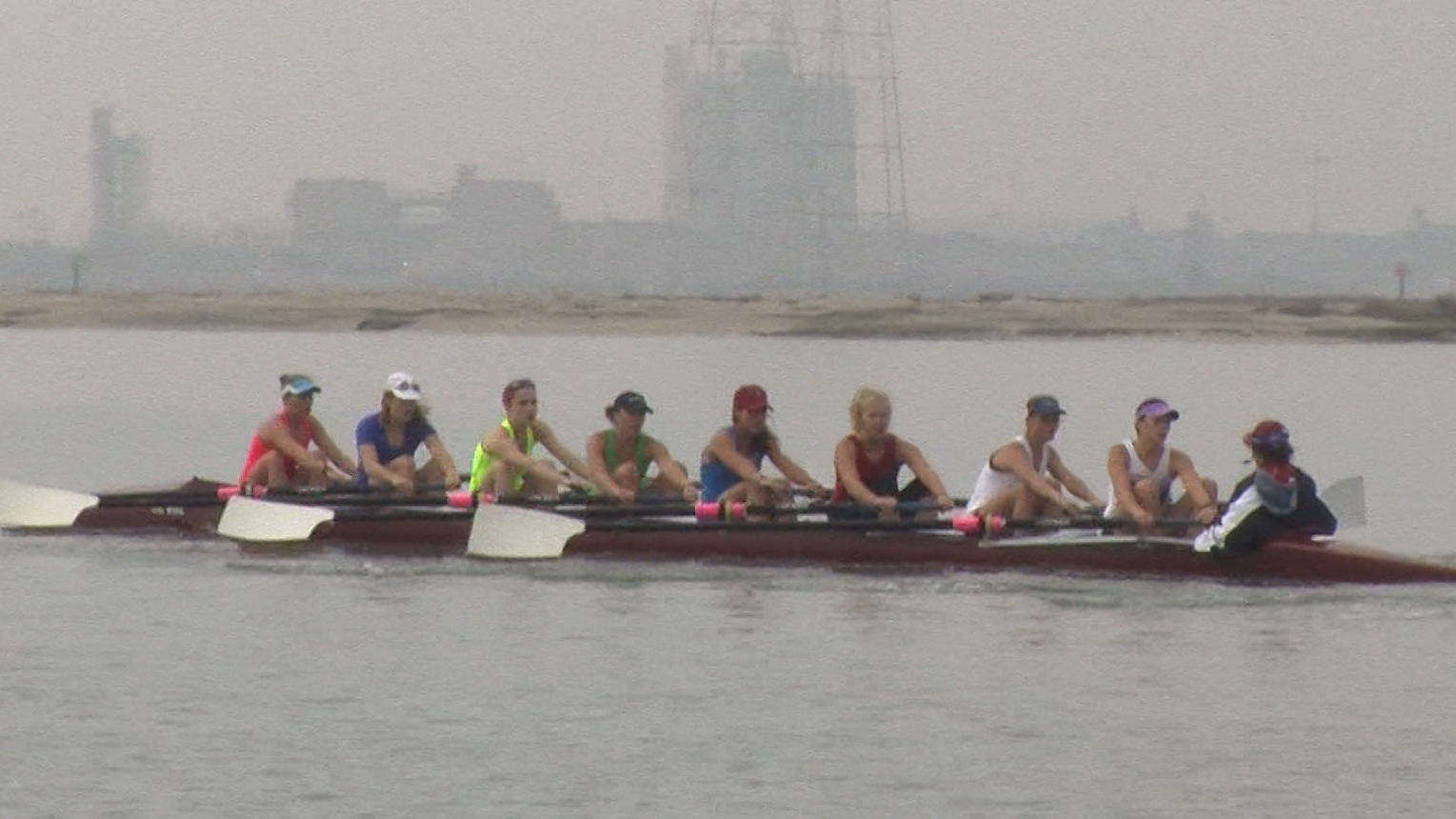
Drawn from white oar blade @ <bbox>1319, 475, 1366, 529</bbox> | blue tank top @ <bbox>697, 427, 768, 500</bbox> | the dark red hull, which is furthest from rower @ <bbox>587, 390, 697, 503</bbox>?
white oar blade @ <bbox>1319, 475, 1366, 529</bbox>

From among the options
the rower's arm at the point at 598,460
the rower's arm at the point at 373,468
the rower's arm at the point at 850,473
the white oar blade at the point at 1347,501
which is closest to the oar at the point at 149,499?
→ the rower's arm at the point at 373,468

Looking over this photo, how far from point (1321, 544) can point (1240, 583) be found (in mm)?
683

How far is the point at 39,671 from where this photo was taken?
20.7 metres

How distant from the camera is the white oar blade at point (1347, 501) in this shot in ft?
84.9

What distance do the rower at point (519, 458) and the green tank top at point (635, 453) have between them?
0.22 m

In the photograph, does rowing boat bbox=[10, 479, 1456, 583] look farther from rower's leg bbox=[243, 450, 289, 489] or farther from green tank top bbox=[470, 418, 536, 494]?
rower's leg bbox=[243, 450, 289, 489]

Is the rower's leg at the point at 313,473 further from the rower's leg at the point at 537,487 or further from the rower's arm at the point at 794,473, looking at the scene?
the rower's arm at the point at 794,473

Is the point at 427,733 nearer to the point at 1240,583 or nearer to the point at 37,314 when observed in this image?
the point at 1240,583

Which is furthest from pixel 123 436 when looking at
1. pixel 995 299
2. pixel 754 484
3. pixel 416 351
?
pixel 995 299

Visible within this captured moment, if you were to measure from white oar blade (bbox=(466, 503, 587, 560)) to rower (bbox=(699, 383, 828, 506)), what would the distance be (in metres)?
1.18

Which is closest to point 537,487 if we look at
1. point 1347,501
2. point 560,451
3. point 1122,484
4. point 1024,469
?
point 560,451

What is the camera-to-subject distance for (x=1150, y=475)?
23.6m

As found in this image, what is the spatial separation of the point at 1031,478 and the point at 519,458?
4511mm

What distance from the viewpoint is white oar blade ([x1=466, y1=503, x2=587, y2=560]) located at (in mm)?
25062
